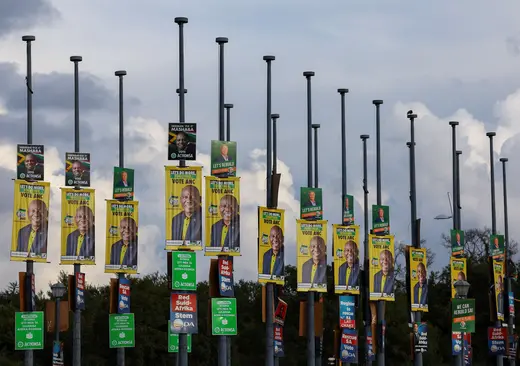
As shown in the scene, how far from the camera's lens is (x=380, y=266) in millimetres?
59469

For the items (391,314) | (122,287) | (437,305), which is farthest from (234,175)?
(437,305)

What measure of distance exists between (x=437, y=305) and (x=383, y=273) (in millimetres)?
60119

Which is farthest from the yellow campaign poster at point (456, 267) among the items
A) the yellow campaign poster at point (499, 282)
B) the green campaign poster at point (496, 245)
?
the green campaign poster at point (496, 245)

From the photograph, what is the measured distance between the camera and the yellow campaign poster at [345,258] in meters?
56.3

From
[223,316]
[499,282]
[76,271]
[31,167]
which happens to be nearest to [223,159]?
[223,316]

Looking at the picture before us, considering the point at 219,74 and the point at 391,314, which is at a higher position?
the point at 219,74

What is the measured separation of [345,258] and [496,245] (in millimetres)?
16072

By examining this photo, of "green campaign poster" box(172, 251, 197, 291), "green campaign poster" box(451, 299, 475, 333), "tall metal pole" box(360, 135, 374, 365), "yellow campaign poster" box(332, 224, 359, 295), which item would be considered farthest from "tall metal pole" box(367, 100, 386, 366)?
"green campaign poster" box(172, 251, 197, 291)

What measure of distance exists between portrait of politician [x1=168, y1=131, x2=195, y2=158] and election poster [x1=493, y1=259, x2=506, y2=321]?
95.1ft

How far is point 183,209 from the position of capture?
43969 millimetres

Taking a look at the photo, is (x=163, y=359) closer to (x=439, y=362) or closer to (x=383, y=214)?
(x=439, y=362)

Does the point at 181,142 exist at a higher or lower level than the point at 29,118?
lower

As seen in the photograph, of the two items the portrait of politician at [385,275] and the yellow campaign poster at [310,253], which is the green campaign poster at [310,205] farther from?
the portrait of politician at [385,275]

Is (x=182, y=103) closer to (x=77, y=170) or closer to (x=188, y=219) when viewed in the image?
(x=188, y=219)
